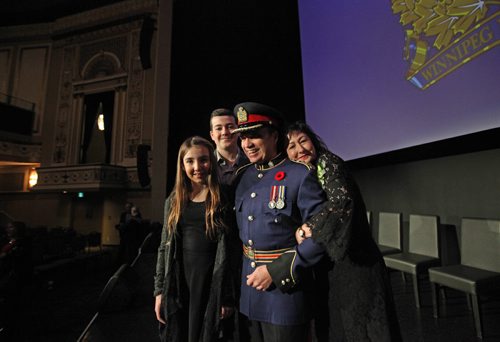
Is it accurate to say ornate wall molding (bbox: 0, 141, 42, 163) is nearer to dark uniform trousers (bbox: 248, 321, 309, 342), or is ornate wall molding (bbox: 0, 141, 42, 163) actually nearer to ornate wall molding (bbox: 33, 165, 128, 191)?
ornate wall molding (bbox: 33, 165, 128, 191)

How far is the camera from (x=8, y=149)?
34.2 feet

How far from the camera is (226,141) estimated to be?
180 cm

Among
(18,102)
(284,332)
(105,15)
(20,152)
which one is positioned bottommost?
(284,332)

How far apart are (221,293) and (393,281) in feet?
9.31

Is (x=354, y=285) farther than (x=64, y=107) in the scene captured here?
No

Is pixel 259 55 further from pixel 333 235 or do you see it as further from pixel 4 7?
pixel 4 7

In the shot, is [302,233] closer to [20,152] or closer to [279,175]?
[279,175]

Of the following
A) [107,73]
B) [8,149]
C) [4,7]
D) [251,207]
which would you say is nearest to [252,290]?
[251,207]

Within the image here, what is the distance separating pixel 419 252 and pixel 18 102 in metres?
14.0

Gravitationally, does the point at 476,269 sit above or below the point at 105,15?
below

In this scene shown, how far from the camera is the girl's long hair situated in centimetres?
119

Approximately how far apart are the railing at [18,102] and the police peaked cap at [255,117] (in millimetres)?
13402

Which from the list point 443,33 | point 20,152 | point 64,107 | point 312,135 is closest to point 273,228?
point 312,135

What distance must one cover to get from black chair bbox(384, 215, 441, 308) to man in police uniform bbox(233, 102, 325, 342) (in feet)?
6.60
